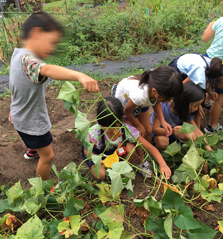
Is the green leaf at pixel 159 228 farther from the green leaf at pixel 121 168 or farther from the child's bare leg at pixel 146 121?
the child's bare leg at pixel 146 121

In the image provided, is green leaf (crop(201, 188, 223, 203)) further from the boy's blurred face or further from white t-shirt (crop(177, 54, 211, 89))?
the boy's blurred face

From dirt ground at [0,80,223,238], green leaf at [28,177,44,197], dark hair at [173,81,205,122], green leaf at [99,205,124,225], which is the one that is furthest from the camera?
dark hair at [173,81,205,122]

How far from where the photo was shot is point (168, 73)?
1.62 m

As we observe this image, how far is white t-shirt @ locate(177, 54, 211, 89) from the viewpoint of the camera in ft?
6.65

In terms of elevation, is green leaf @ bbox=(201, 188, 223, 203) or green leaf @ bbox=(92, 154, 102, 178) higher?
green leaf @ bbox=(92, 154, 102, 178)

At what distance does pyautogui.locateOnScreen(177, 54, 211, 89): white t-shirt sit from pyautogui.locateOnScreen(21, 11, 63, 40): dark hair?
1376 millimetres

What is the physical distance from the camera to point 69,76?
38.4 inches

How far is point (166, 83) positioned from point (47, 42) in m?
0.94

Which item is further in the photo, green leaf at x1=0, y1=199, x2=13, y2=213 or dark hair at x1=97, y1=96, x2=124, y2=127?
dark hair at x1=97, y1=96, x2=124, y2=127

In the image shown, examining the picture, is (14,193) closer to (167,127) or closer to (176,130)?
(167,127)

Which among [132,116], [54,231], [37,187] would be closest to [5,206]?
[37,187]

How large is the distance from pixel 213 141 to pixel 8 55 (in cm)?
388

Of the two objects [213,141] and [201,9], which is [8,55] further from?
[201,9]

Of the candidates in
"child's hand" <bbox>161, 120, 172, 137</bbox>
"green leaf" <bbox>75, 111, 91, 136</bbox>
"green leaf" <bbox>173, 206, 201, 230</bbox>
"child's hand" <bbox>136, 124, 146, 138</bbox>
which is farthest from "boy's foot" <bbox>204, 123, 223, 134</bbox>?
"green leaf" <bbox>75, 111, 91, 136</bbox>
